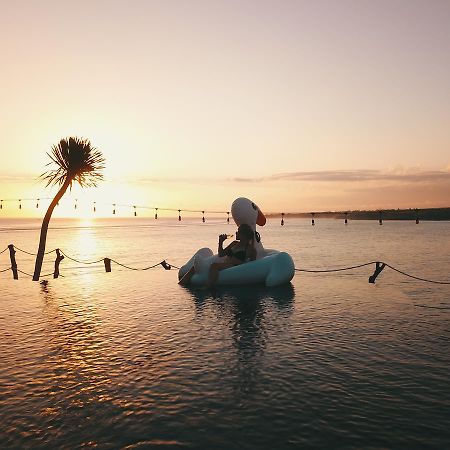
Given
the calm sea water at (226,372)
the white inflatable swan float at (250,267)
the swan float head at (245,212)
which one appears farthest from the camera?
the swan float head at (245,212)

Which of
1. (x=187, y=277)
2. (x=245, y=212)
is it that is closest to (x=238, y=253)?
(x=245, y=212)

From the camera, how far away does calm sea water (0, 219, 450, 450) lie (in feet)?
16.9

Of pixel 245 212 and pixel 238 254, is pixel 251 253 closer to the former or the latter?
pixel 238 254

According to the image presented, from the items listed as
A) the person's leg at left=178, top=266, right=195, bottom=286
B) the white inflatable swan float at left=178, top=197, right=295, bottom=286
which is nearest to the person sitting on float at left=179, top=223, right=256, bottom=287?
the white inflatable swan float at left=178, top=197, right=295, bottom=286

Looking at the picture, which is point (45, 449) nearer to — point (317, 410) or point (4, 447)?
point (4, 447)

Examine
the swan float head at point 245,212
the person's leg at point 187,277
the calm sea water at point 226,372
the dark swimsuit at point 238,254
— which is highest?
the swan float head at point 245,212

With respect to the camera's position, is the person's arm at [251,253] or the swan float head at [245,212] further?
the swan float head at [245,212]

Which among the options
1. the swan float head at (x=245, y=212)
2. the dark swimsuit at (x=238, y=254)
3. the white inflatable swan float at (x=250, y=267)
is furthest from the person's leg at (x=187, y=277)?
the swan float head at (x=245, y=212)

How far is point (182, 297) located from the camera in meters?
14.3

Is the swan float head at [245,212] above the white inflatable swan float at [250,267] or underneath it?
above

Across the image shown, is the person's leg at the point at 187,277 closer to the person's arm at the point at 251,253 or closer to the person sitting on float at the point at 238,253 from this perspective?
the person sitting on float at the point at 238,253

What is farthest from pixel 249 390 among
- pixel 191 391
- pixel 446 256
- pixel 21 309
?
pixel 446 256

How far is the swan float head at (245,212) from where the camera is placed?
16.6m

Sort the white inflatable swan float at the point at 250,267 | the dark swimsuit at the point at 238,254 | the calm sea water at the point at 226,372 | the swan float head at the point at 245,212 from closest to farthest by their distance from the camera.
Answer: the calm sea water at the point at 226,372 → the white inflatable swan float at the point at 250,267 → the dark swimsuit at the point at 238,254 → the swan float head at the point at 245,212
